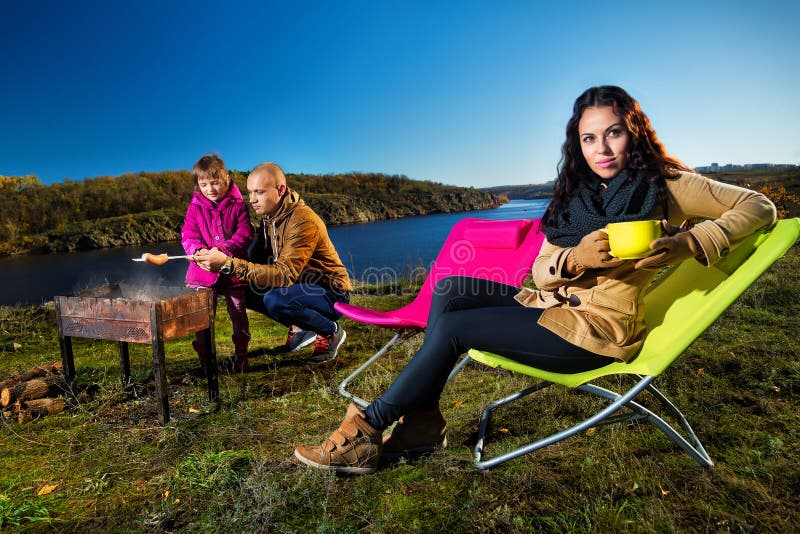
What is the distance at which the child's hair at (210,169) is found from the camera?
10.8 feet

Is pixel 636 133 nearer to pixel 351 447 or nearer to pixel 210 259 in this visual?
pixel 351 447

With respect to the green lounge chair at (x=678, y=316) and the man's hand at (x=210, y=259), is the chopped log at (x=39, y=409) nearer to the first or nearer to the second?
the man's hand at (x=210, y=259)

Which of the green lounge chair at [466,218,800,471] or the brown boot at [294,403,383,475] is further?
the brown boot at [294,403,383,475]

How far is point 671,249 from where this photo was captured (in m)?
1.39

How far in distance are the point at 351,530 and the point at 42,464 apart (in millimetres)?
1588

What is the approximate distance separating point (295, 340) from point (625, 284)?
2919 mm

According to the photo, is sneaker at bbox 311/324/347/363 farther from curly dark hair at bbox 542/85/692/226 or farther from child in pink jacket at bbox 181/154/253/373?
curly dark hair at bbox 542/85/692/226

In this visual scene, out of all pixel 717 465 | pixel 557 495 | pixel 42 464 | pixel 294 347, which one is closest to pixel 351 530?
pixel 557 495

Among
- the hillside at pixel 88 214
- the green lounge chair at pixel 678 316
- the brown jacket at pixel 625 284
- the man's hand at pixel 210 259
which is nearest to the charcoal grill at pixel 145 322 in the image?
the man's hand at pixel 210 259

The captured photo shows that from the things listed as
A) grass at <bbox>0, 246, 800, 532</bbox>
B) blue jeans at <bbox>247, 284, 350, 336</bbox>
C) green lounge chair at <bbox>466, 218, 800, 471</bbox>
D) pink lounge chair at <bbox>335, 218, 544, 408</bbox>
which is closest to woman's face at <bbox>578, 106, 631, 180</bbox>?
green lounge chair at <bbox>466, 218, 800, 471</bbox>

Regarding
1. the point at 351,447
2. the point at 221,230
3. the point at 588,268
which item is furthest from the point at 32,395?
the point at 588,268

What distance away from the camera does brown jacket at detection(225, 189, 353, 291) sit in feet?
10.6

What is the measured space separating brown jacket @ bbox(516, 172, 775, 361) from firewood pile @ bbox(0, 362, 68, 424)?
2.77 metres

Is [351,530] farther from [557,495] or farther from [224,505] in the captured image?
[557,495]
